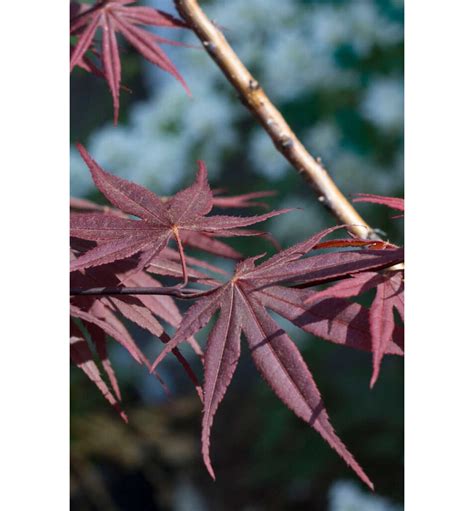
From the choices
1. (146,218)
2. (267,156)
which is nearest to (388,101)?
(267,156)

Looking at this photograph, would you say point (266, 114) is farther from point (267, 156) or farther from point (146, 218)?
point (267, 156)

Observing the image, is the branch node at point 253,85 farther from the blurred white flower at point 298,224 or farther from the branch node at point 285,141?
the blurred white flower at point 298,224

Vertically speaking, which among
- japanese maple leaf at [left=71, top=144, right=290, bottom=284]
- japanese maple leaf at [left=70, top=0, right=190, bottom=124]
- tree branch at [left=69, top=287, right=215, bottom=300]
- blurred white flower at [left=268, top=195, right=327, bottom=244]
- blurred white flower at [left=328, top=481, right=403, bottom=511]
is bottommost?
blurred white flower at [left=328, top=481, right=403, bottom=511]

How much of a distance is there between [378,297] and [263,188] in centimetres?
145

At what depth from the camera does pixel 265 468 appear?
1.83 meters

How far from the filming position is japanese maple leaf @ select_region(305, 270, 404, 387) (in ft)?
1.12

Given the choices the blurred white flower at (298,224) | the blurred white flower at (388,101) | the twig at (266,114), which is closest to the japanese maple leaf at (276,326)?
the twig at (266,114)

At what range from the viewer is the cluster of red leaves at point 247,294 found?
36 centimetres

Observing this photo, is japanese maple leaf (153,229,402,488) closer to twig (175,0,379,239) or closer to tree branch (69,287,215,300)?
tree branch (69,287,215,300)

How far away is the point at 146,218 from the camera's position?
0.42m
